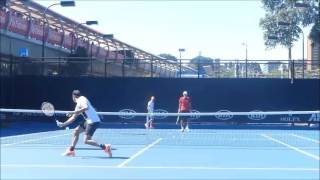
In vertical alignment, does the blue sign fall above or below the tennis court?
above

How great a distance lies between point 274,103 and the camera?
2395 cm

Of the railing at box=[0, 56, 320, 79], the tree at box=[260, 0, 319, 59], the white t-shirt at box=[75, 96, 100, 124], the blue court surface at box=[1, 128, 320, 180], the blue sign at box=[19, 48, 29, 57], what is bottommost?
the blue court surface at box=[1, 128, 320, 180]

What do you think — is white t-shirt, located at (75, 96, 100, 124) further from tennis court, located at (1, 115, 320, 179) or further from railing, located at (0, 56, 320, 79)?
railing, located at (0, 56, 320, 79)

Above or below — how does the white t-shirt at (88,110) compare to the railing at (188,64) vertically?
below

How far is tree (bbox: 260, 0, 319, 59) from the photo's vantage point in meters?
33.3

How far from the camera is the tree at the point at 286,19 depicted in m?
33.3

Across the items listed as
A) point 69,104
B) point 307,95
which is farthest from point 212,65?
point 69,104

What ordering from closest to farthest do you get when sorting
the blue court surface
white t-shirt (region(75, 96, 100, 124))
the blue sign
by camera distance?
1. the blue court surface
2. white t-shirt (region(75, 96, 100, 124))
3. the blue sign

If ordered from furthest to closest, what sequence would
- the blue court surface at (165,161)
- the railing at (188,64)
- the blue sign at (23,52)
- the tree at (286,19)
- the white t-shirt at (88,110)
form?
the tree at (286,19) → the blue sign at (23,52) → the railing at (188,64) → the white t-shirt at (88,110) → the blue court surface at (165,161)

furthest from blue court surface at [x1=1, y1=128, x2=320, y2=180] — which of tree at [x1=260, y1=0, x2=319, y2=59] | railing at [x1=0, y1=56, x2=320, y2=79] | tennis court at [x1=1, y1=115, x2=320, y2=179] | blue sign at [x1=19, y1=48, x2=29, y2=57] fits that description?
tree at [x1=260, y1=0, x2=319, y2=59]

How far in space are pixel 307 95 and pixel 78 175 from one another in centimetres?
1709

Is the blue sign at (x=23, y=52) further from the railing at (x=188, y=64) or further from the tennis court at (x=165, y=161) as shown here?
the tennis court at (x=165, y=161)

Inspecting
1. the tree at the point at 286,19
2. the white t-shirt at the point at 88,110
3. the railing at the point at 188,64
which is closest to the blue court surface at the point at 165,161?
the white t-shirt at the point at 88,110

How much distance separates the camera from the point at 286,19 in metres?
34.6
